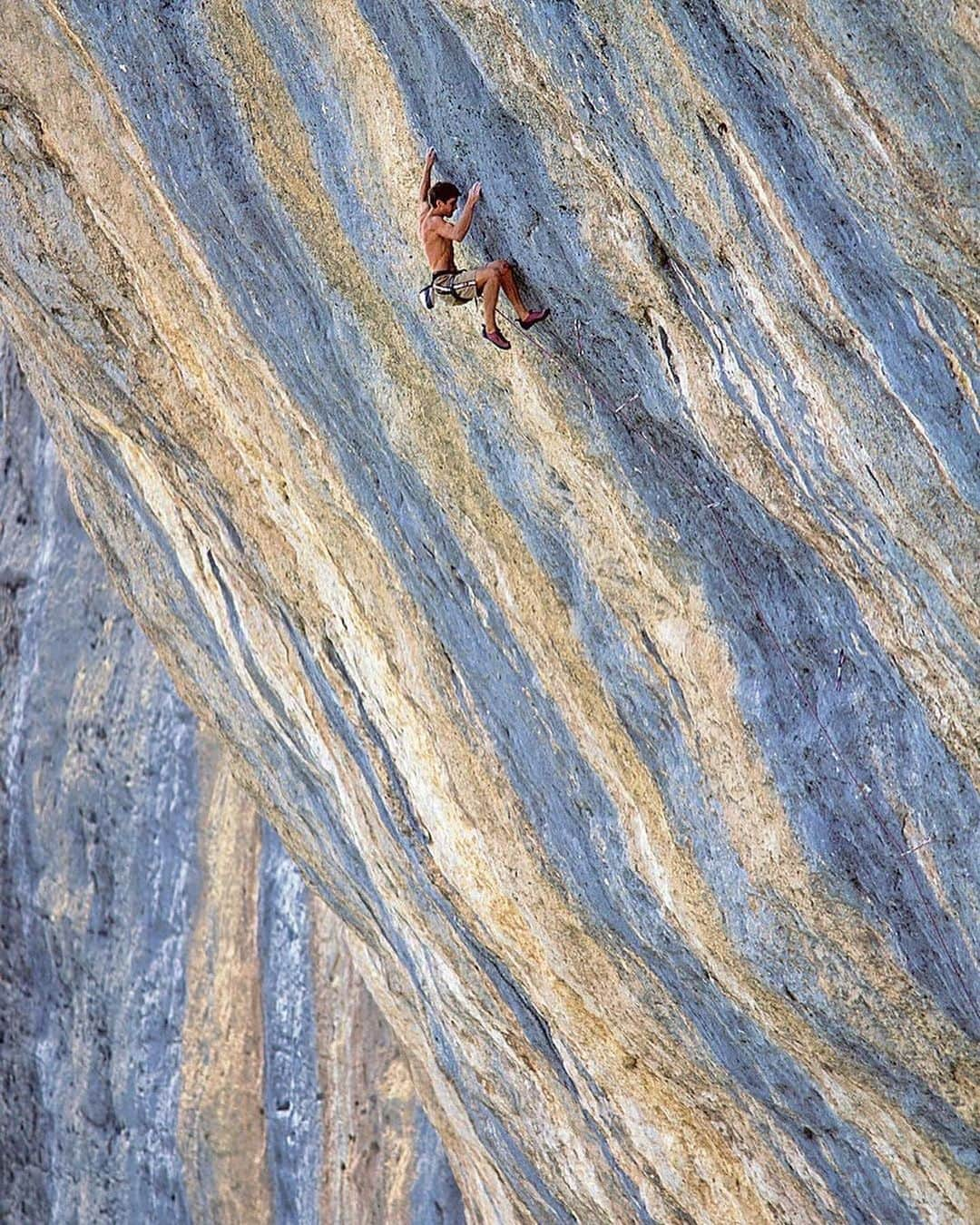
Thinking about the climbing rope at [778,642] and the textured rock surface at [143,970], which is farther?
the textured rock surface at [143,970]

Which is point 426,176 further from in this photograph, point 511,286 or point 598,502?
point 598,502

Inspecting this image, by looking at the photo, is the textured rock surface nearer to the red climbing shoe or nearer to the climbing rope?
the climbing rope

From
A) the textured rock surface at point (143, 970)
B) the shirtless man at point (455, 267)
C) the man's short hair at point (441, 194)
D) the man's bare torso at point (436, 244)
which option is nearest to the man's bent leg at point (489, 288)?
the shirtless man at point (455, 267)

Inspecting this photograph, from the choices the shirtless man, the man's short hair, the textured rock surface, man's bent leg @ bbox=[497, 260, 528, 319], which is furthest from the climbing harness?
the textured rock surface

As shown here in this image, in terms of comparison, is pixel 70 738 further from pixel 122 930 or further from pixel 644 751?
pixel 644 751

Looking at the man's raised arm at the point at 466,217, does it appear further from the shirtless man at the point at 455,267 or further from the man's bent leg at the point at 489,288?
the man's bent leg at the point at 489,288

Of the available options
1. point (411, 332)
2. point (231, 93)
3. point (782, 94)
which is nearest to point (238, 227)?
point (231, 93)

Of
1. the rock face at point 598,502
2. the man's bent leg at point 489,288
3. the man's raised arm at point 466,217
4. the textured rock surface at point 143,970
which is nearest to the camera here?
the rock face at point 598,502
